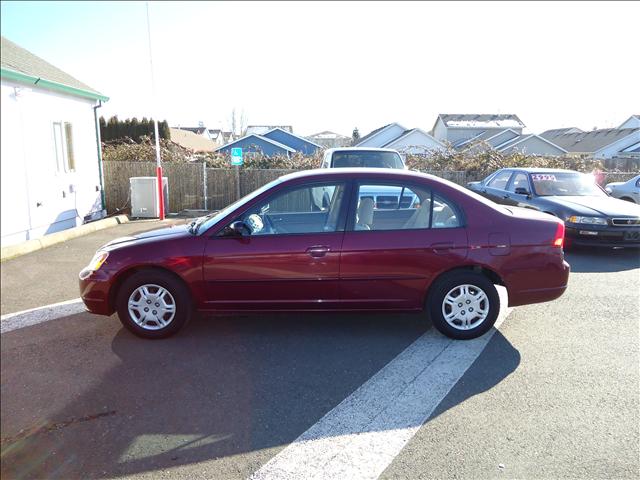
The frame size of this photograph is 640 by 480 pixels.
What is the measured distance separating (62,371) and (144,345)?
2.33 ft

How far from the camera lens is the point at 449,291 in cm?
416

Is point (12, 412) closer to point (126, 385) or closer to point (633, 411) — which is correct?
point (126, 385)

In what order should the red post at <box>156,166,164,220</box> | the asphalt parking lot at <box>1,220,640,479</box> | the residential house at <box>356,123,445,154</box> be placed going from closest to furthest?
the asphalt parking lot at <box>1,220,640,479</box> < the red post at <box>156,166,164,220</box> < the residential house at <box>356,123,445,154</box>

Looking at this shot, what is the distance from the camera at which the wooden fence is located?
13117mm

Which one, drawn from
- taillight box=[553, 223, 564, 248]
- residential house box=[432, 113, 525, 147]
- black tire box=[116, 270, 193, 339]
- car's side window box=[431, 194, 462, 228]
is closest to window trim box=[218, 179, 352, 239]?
black tire box=[116, 270, 193, 339]

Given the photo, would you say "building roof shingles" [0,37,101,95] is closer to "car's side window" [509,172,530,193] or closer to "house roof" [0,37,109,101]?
"house roof" [0,37,109,101]

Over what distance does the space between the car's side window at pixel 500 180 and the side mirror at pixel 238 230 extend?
764 centimetres

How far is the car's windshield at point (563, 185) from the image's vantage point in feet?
29.3

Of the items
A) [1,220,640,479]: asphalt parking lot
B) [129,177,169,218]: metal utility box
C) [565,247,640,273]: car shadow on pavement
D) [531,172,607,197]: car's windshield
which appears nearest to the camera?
[1,220,640,479]: asphalt parking lot

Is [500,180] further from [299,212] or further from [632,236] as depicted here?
[299,212]

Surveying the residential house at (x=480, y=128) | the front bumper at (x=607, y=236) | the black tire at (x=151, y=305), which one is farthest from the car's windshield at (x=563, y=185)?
the residential house at (x=480, y=128)

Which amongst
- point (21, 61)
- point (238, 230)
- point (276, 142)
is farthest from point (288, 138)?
point (21, 61)

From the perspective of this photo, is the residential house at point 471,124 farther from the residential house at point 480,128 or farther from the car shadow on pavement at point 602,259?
the car shadow on pavement at point 602,259

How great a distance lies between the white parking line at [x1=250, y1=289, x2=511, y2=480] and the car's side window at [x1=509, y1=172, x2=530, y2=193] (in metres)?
6.29
